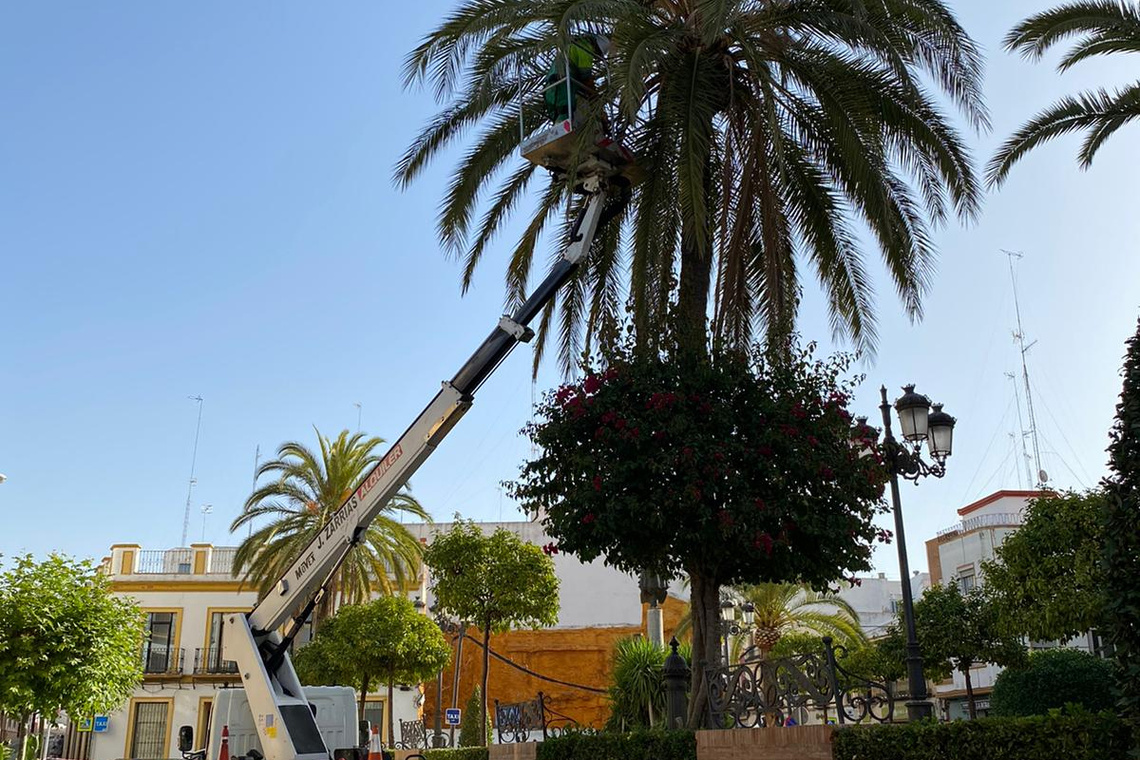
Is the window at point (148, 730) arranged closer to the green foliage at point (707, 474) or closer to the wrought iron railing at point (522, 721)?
the wrought iron railing at point (522, 721)

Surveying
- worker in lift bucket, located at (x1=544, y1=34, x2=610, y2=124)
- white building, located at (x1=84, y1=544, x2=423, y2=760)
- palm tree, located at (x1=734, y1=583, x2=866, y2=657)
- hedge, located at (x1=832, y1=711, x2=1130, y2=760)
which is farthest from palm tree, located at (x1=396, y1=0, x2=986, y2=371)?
white building, located at (x1=84, y1=544, x2=423, y2=760)

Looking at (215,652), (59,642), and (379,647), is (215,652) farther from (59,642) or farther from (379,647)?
Answer: (59,642)

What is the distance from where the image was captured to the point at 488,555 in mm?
21578

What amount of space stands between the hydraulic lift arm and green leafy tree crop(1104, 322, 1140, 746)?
25.5 ft

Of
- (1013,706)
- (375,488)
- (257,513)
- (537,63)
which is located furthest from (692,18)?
(257,513)

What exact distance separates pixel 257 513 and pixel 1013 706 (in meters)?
20.2

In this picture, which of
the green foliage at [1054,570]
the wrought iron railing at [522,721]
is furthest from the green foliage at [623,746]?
the green foliage at [1054,570]

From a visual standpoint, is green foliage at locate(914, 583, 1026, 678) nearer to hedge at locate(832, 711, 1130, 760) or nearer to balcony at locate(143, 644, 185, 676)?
hedge at locate(832, 711, 1130, 760)

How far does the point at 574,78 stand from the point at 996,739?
9149mm

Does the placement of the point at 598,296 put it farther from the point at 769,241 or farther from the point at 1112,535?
the point at 1112,535

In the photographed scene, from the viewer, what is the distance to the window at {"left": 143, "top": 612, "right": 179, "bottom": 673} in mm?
39500

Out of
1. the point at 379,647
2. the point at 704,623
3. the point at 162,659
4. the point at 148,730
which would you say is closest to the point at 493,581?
the point at 379,647

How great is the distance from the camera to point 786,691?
10.1 m

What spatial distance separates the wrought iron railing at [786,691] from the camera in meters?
9.48
